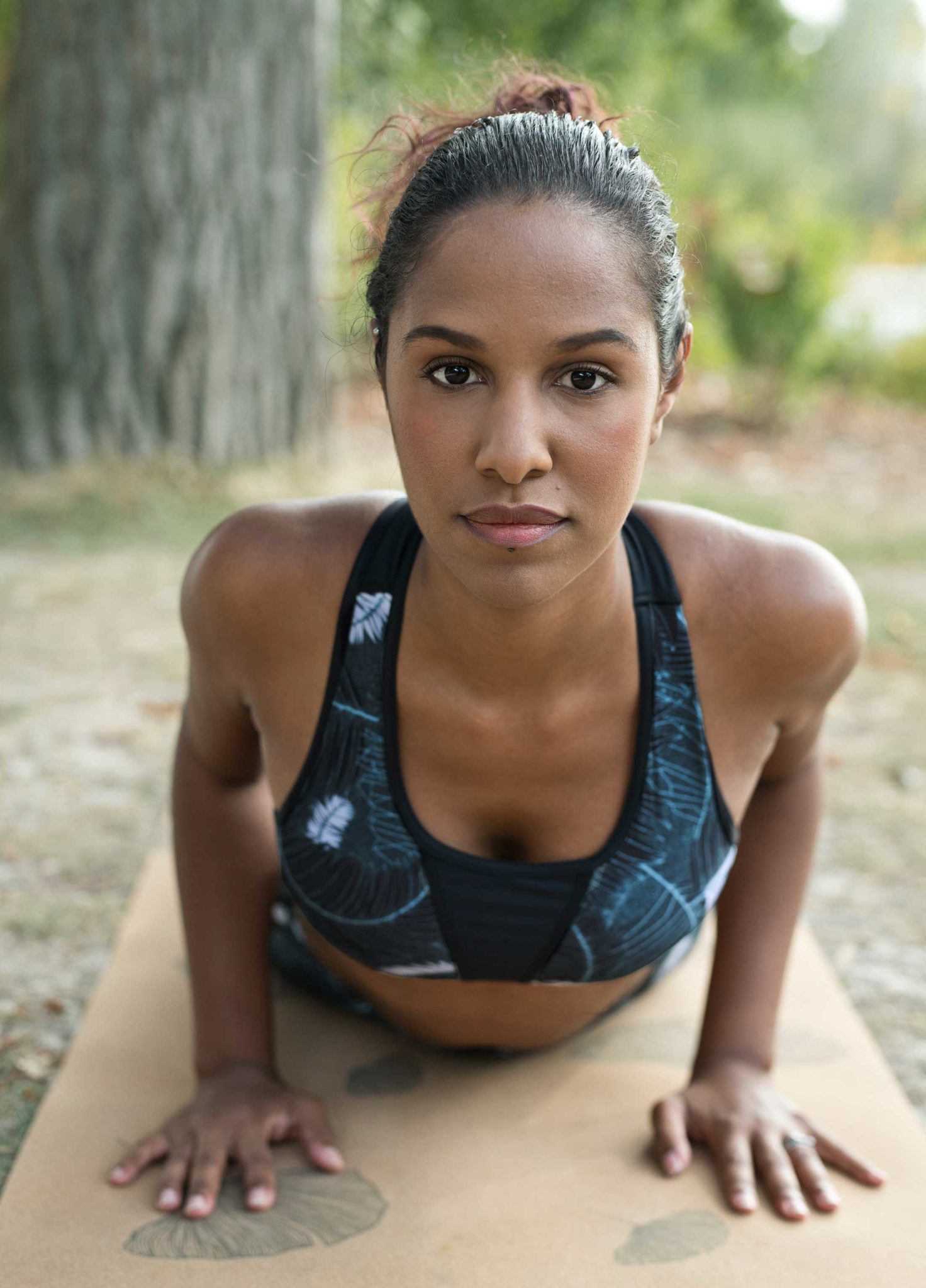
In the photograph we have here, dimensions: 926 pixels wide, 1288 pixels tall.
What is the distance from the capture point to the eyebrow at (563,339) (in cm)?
136

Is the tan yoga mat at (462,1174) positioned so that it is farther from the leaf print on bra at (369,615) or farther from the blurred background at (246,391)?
the leaf print on bra at (369,615)

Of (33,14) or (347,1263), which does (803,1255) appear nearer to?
(347,1263)

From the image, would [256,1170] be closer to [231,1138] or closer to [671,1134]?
[231,1138]

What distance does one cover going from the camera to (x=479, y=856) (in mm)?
1700

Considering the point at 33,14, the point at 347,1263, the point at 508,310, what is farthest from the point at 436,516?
the point at 33,14

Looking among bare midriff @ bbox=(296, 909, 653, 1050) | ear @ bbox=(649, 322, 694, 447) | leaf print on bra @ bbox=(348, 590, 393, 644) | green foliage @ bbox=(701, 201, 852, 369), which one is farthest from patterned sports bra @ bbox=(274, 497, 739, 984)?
green foliage @ bbox=(701, 201, 852, 369)

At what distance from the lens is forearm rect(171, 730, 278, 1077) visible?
1943mm

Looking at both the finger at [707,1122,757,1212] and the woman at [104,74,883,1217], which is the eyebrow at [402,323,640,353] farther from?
the finger at [707,1122,757,1212]

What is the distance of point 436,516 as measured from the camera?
1437 mm

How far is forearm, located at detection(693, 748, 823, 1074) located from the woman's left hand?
0.04 meters

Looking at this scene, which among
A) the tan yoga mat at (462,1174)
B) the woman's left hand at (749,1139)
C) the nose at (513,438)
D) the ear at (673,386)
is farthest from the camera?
the woman's left hand at (749,1139)

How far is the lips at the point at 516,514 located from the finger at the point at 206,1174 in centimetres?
101

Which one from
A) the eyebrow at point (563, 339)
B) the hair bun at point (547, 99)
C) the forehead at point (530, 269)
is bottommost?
the eyebrow at point (563, 339)

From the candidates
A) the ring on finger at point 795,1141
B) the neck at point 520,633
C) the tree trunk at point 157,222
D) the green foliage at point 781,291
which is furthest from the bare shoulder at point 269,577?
the green foliage at point 781,291
